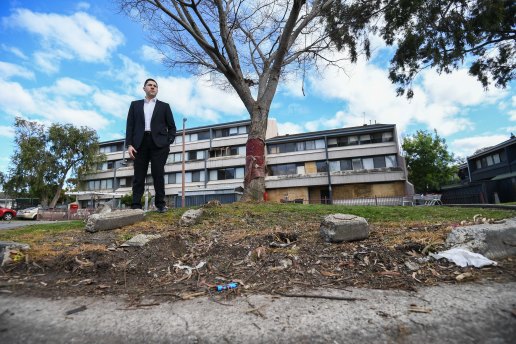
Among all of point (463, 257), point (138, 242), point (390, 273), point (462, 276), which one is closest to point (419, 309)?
point (390, 273)

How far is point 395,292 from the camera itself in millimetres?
1860

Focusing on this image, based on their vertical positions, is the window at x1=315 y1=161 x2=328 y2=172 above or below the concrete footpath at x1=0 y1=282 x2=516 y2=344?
above

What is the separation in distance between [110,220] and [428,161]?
152 ft

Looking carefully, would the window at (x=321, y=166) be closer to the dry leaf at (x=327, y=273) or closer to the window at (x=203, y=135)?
the window at (x=203, y=135)

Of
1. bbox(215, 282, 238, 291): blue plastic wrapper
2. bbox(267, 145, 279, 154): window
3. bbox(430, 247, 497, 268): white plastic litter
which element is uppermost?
bbox(267, 145, 279, 154): window

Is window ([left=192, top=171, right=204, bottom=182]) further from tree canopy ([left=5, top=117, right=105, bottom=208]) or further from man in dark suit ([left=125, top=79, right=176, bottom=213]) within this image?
man in dark suit ([left=125, top=79, right=176, bottom=213])

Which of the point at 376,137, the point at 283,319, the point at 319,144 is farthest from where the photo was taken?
the point at 319,144

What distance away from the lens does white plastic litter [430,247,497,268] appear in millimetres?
2221

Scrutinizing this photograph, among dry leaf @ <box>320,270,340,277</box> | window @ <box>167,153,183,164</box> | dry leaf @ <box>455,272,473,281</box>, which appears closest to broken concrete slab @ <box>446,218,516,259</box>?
dry leaf @ <box>455,272,473,281</box>

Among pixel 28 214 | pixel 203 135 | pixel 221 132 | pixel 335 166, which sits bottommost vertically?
pixel 28 214

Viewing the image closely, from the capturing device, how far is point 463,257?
2318mm

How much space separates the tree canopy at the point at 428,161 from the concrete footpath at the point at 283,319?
45.5 metres

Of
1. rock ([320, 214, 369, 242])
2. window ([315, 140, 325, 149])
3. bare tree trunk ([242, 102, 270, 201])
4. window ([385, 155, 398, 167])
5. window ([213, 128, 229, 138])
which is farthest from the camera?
window ([213, 128, 229, 138])

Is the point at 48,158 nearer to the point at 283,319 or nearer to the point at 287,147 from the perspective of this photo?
the point at 287,147
